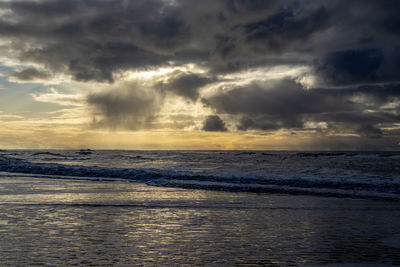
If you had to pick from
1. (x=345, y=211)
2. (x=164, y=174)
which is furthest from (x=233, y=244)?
(x=164, y=174)

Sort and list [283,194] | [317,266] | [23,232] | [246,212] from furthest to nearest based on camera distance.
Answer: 1. [283,194]
2. [246,212]
3. [23,232]
4. [317,266]

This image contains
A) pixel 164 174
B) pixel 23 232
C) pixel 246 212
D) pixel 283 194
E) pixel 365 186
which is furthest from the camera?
pixel 164 174

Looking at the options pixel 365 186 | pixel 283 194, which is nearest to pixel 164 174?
pixel 283 194

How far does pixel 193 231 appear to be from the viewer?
853 cm

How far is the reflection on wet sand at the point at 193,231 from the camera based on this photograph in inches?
255

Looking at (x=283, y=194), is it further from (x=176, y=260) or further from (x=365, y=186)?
(x=176, y=260)

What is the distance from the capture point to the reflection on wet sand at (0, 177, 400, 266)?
649 cm

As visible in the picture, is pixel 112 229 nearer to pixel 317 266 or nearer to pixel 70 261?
pixel 70 261

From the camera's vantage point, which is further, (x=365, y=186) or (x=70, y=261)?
(x=365, y=186)

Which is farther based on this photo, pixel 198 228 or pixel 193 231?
pixel 198 228

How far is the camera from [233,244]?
739cm

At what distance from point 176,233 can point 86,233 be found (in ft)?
7.17

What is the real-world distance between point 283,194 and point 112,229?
382 inches

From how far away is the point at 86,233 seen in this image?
8.16 metres
